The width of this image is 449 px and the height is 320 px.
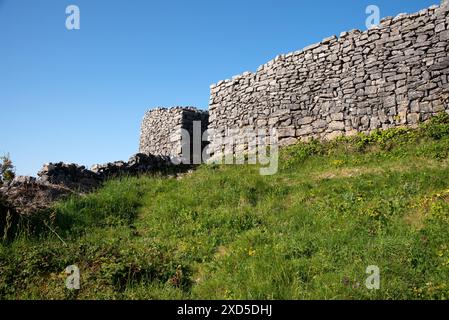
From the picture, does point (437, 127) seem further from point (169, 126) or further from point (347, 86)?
point (169, 126)

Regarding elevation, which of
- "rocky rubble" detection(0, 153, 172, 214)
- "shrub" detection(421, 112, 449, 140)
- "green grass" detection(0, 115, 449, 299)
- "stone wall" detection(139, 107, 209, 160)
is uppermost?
"stone wall" detection(139, 107, 209, 160)

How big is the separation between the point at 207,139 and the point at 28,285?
13418mm

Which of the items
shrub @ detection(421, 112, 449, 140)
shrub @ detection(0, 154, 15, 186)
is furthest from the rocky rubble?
shrub @ detection(421, 112, 449, 140)

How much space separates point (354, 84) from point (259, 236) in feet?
30.8

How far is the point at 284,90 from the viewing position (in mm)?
16031

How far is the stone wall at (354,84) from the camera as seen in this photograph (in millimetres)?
12992

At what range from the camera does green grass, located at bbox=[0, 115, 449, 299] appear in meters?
5.45

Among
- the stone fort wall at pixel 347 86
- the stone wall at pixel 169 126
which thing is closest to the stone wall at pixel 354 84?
the stone fort wall at pixel 347 86

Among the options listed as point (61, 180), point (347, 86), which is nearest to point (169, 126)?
point (61, 180)

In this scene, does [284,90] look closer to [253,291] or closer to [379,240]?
[379,240]

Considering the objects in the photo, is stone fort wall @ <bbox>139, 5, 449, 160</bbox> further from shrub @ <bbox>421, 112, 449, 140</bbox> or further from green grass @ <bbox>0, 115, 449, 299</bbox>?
green grass @ <bbox>0, 115, 449, 299</bbox>

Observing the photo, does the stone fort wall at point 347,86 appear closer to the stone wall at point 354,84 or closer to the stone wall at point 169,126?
the stone wall at point 354,84

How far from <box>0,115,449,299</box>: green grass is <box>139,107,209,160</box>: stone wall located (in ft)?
26.2

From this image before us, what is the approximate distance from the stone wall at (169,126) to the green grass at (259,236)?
7998mm
